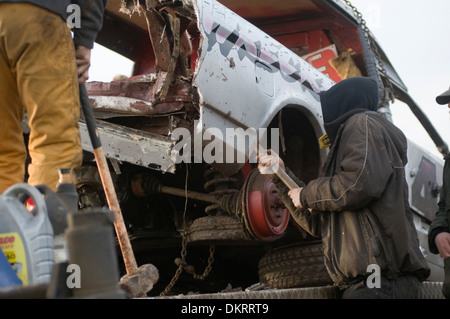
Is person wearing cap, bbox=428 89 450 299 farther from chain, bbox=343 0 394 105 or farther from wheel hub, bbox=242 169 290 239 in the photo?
chain, bbox=343 0 394 105

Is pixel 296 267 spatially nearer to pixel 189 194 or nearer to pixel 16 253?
pixel 189 194

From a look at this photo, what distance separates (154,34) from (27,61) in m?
1.50

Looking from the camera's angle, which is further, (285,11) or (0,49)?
(285,11)

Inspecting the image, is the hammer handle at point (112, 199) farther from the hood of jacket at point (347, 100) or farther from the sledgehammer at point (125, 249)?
the hood of jacket at point (347, 100)

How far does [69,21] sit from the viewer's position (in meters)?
2.01

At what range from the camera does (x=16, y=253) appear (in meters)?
1.32

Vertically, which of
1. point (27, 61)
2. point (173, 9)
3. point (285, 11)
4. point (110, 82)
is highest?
point (285, 11)

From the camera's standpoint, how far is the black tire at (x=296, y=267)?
363cm

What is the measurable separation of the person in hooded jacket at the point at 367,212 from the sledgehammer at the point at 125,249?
0.97 metres

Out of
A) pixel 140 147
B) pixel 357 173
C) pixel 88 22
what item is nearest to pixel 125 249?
pixel 88 22

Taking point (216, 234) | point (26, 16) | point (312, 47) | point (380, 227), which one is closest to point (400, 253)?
point (380, 227)

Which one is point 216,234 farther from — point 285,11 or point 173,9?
point 285,11

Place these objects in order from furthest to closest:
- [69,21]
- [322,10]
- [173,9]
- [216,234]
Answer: [322,10] < [216,234] < [173,9] < [69,21]

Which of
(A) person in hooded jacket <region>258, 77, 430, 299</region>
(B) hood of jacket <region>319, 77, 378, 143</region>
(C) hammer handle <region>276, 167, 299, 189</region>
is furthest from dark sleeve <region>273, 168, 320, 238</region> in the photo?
(B) hood of jacket <region>319, 77, 378, 143</region>
